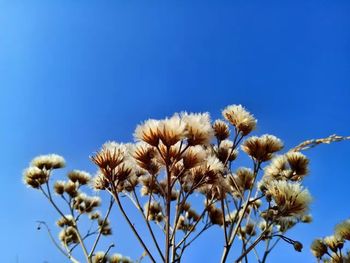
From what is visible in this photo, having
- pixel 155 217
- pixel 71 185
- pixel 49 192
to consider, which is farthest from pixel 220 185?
pixel 71 185

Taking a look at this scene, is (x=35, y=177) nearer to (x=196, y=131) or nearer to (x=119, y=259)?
(x=119, y=259)

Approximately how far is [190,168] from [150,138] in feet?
0.84

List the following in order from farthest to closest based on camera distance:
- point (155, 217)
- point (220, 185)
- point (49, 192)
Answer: point (49, 192) < point (155, 217) < point (220, 185)

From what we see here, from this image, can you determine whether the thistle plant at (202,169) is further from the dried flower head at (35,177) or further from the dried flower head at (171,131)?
the dried flower head at (35,177)

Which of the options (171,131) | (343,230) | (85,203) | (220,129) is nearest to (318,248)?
(343,230)

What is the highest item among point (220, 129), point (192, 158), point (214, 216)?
point (220, 129)

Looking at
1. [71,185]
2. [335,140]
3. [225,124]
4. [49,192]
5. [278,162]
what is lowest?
[335,140]

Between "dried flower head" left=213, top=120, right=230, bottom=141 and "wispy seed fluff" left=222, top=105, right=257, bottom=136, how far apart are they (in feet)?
0.29

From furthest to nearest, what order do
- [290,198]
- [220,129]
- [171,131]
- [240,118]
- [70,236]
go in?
[70,236], [220,129], [240,118], [290,198], [171,131]

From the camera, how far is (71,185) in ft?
13.7

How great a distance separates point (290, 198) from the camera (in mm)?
2037

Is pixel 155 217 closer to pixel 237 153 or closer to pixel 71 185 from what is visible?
pixel 237 153

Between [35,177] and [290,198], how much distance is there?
2586 millimetres

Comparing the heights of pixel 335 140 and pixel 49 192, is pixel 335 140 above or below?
below
